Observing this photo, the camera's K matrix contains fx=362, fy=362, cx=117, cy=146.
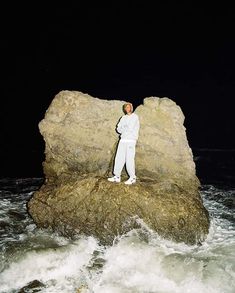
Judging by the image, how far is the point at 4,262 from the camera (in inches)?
398

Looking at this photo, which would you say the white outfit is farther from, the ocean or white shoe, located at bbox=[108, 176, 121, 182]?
the ocean

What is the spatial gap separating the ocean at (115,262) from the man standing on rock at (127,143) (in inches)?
69.8

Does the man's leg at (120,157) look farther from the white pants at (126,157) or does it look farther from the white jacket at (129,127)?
the white jacket at (129,127)

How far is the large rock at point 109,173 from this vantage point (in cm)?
1099

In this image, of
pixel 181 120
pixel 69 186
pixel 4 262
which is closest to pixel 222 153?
pixel 181 120

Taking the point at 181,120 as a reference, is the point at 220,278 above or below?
below

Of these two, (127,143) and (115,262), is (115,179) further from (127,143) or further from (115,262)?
(115,262)

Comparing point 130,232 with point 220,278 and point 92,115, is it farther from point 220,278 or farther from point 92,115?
point 92,115

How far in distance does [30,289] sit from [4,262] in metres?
1.60

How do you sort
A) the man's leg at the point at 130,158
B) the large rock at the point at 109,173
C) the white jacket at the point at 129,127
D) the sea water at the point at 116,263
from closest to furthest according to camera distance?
the sea water at the point at 116,263 → the large rock at the point at 109,173 → the white jacket at the point at 129,127 → the man's leg at the point at 130,158

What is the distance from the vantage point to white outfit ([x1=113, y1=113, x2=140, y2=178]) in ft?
37.6

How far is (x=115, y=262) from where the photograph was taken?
33.2 feet

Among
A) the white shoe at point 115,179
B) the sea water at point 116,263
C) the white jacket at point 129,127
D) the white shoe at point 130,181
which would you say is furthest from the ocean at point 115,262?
the white jacket at point 129,127

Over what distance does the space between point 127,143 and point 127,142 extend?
1.3 inches
